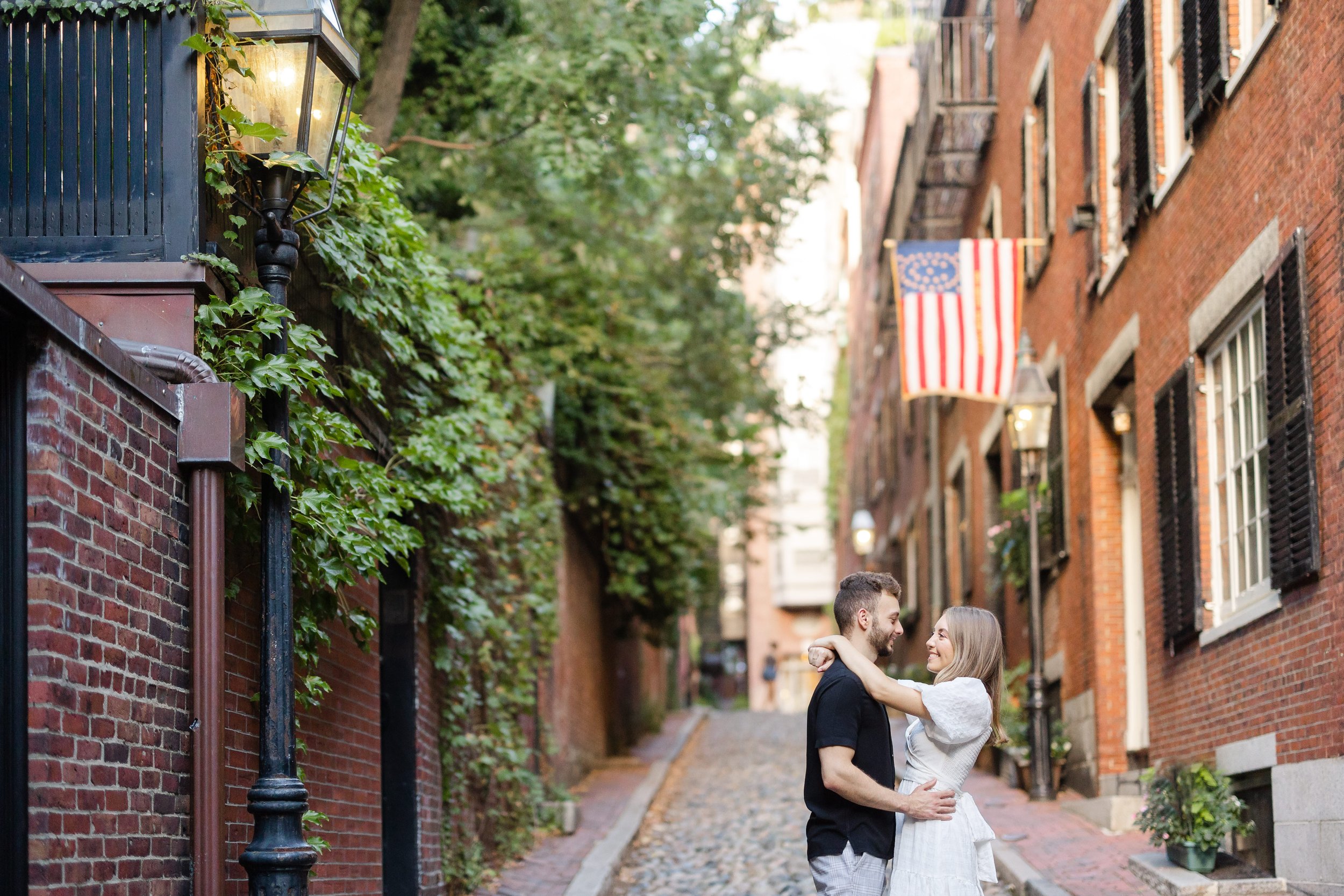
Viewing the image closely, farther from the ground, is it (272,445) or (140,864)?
(272,445)

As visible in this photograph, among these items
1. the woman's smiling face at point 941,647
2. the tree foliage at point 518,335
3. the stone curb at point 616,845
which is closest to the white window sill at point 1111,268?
the tree foliage at point 518,335

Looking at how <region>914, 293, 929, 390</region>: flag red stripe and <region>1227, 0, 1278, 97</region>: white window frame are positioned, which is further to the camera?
<region>914, 293, 929, 390</region>: flag red stripe

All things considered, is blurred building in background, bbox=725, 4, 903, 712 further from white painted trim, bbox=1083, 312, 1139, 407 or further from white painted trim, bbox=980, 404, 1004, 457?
→ white painted trim, bbox=1083, 312, 1139, 407

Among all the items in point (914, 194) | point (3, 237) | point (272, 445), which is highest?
point (914, 194)

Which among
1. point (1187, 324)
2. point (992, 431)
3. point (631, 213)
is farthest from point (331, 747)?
point (631, 213)

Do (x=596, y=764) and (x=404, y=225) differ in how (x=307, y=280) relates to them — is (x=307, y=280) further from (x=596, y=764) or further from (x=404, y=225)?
(x=596, y=764)

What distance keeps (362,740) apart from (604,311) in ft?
28.1

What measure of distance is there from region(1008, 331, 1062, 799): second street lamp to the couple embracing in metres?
8.46

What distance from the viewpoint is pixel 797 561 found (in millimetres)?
60562

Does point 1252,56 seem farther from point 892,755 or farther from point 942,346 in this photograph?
point 892,755

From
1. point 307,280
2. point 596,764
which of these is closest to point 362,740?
point 307,280

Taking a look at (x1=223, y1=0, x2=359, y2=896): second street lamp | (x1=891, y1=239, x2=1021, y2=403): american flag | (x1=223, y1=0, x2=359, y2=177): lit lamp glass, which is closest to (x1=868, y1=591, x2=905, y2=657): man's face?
(x1=223, y1=0, x2=359, y2=896): second street lamp

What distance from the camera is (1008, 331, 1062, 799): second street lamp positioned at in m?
13.5

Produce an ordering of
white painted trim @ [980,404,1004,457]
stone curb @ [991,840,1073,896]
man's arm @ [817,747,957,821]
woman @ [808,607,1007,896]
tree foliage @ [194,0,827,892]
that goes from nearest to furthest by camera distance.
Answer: man's arm @ [817,747,957,821], woman @ [808,607,1007,896], tree foliage @ [194,0,827,892], stone curb @ [991,840,1073,896], white painted trim @ [980,404,1004,457]
